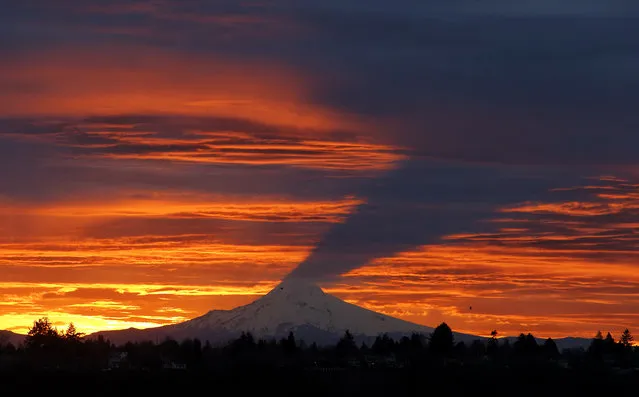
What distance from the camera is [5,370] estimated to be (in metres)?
196

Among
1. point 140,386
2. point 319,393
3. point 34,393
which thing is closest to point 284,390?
point 319,393

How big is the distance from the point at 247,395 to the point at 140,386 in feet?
49.1

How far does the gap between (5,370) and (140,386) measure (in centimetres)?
1881

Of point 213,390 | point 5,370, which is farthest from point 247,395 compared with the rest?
point 5,370

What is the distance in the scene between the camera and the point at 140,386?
19625 centimetres

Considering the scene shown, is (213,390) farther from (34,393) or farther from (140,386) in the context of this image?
(34,393)

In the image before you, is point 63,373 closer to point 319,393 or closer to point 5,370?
point 5,370

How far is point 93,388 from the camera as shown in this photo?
631 ft

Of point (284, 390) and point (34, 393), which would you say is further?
point (284, 390)

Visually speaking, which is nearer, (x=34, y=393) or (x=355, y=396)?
(x=34, y=393)

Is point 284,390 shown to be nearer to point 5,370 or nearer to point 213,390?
point 213,390

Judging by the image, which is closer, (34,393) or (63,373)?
(34,393)

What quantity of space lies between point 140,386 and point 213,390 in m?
10.2

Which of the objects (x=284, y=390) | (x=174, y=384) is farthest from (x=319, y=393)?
(x=174, y=384)
